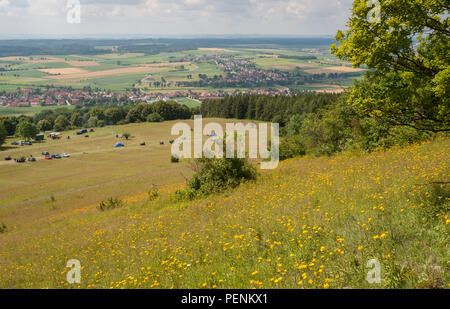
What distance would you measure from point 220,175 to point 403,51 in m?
14.3

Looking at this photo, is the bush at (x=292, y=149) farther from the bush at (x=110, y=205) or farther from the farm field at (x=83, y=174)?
the bush at (x=110, y=205)

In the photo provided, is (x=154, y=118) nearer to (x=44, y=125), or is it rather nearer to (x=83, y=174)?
(x=44, y=125)

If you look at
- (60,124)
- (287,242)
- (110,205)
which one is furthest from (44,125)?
(287,242)

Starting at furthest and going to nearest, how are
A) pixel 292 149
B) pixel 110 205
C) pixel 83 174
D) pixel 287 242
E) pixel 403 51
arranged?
1. pixel 83 174
2. pixel 292 149
3. pixel 110 205
4. pixel 403 51
5. pixel 287 242

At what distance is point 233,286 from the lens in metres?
6.43

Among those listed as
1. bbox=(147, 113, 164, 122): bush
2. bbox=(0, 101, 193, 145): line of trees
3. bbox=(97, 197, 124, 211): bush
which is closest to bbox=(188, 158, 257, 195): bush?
bbox=(97, 197, 124, 211): bush

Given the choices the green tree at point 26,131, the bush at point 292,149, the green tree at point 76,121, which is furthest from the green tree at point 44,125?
the bush at point 292,149

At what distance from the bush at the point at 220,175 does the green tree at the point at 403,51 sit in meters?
12.5

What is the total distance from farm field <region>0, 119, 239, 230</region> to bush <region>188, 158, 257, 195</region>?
6.80 metres

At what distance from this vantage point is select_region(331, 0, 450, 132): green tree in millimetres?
7633

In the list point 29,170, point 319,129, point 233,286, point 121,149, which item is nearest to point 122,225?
point 233,286

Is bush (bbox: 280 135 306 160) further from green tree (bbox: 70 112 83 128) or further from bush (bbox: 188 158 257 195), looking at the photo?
green tree (bbox: 70 112 83 128)

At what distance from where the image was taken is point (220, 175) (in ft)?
67.9
